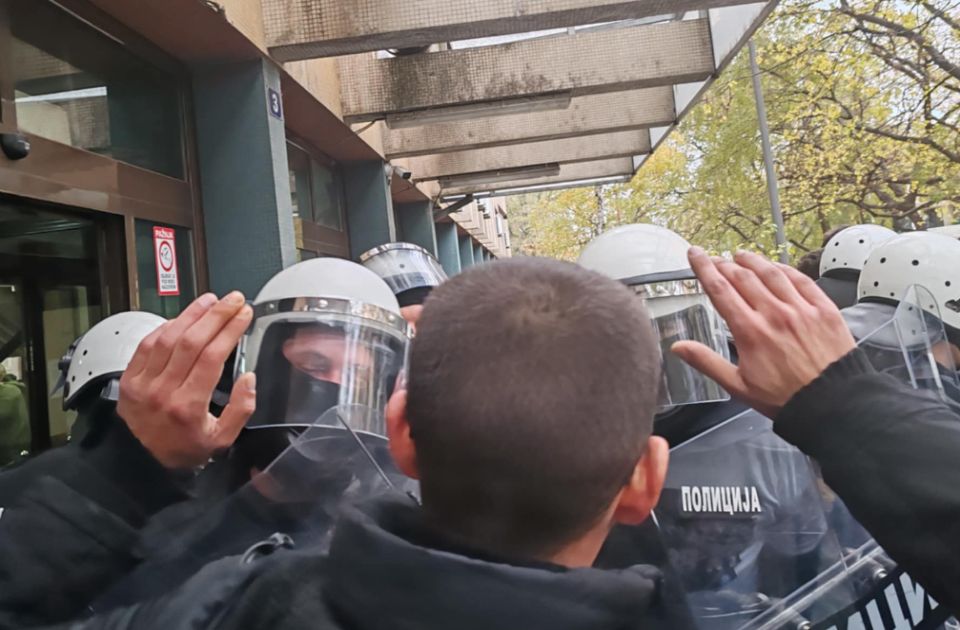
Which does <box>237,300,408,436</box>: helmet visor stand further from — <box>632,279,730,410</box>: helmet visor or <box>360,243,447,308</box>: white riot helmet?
<box>360,243,447,308</box>: white riot helmet

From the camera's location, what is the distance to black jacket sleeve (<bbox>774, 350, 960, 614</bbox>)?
88cm

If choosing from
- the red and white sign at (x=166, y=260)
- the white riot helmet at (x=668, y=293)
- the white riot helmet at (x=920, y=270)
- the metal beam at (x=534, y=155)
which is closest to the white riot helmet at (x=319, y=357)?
the white riot helmet at (x=668, y=293)

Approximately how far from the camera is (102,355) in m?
2.19

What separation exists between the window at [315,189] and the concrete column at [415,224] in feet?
10.6

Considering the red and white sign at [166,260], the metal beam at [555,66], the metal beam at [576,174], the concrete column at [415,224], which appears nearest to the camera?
the red and white sign at [166,260]

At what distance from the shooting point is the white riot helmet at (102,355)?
2100 millimetres

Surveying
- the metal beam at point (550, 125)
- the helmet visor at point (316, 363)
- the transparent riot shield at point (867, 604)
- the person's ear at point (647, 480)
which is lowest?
the transparent riot shield at point (867, 604)

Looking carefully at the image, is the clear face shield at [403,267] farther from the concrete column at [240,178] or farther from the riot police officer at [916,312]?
the concrete column at [240,178]

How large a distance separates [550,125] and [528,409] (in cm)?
762

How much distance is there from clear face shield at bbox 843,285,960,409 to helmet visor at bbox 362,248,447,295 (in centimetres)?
173

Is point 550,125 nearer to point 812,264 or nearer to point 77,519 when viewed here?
point 812,264

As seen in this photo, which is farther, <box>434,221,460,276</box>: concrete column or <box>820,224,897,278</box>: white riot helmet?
<box>434,221,460,276</box>: concrete column

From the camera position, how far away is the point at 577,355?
2.71 feet

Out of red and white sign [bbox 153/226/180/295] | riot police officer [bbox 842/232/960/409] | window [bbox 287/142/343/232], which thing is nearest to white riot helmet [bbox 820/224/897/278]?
riot police officer [bbox 842/232/960/409]
